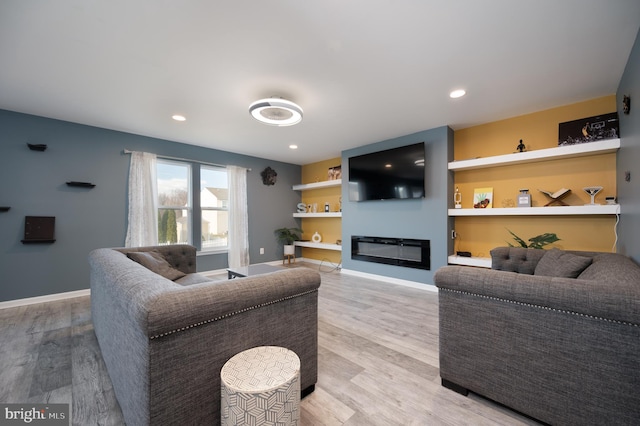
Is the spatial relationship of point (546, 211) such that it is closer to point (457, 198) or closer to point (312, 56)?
point (457, 198)

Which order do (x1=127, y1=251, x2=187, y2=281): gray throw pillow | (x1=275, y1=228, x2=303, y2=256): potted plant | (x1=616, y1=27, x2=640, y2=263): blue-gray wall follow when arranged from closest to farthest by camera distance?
(x1=616, y1=27, x2=640, y2=263): blue-gray wall
(x1=127, y1=251, x2=187, y2=281): gray throw pillow
(x1=275, y1=228, x2=303, y2=256): potted plant

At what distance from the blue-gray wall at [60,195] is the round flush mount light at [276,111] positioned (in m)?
2.60

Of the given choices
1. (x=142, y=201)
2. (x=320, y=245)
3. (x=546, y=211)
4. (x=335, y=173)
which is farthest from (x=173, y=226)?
(x=546, y=211)

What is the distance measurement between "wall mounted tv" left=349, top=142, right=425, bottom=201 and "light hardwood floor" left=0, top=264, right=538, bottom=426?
1862mm

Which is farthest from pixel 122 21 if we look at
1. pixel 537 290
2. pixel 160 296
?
pixel 537 290

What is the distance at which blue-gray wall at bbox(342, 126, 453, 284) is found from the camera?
3.69 m

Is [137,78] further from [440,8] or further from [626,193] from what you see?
[626,193]

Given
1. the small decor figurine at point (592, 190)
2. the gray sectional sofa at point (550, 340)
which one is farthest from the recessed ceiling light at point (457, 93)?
the gray sectional sofa at point (550, 340)

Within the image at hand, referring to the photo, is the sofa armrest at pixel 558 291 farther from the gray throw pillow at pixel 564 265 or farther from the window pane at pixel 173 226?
the window pane at pixel 173 226

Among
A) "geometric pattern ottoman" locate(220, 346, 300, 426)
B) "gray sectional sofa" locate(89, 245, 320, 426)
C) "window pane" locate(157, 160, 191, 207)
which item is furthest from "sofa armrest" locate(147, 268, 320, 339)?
"window pane" locate(157, 160, 191, 207)

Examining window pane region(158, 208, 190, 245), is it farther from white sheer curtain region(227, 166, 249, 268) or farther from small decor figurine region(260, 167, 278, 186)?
small decor figurine region(260, 167, 278, 186)

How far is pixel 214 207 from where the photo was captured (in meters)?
4.99

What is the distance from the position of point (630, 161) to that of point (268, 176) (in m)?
5.34

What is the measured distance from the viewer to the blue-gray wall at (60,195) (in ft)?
10.2
